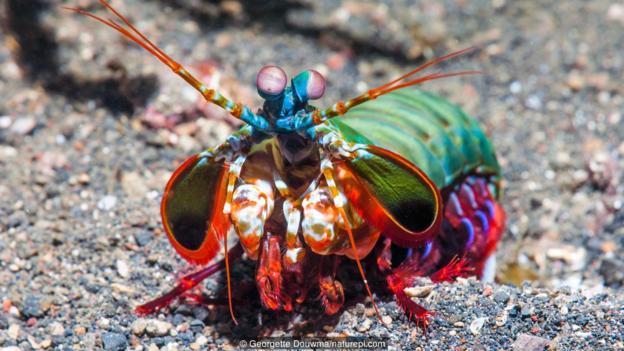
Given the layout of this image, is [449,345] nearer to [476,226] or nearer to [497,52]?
[476,226]

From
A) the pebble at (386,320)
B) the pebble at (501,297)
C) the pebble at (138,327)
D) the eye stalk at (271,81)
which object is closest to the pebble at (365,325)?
the pebble at (386,320)

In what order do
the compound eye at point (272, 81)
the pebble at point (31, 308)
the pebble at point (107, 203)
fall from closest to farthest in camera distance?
the compound eye at point (272, 81), the pebble at point (31, 308), the pebble at point (107, 203)

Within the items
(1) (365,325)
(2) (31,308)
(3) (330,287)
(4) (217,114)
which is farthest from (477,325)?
(4) (217,114)

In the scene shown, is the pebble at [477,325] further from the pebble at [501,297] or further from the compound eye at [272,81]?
the compound eye at [272,81]

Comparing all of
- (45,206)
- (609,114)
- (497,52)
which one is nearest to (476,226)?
(609,114)

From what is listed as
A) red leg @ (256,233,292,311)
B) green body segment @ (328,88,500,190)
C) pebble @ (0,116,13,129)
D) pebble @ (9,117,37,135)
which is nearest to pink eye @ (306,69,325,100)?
green body segment @ (328,88,500,190)

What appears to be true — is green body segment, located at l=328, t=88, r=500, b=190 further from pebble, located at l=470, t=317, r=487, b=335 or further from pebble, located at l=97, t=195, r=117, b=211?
pebble, located at l=97, t=195, r=117, b=211
